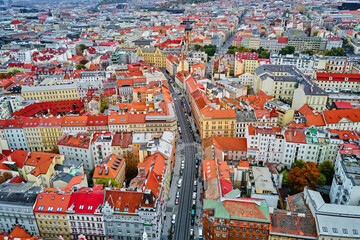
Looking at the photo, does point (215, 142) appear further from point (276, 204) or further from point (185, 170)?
point (276, 204)

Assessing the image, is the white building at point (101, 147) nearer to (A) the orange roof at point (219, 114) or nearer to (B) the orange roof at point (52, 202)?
(B) the orange roof at point (52, 202)

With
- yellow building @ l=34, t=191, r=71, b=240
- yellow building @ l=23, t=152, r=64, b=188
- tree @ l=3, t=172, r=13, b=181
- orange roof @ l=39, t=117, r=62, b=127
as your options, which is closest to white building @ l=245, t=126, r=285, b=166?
yellow building @ l=34, t=191, r=71, b=240

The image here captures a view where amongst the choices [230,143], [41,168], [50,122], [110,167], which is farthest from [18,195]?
[230,143]

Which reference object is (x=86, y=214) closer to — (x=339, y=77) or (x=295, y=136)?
(x=295, y=136)

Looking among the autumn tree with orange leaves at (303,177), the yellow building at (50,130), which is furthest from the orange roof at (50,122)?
the autumn tree with orange leaves at (303,177)

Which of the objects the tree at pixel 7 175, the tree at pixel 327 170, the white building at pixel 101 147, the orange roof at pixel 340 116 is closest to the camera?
the tree at pixel 7 175

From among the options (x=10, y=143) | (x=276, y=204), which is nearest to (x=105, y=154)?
(x=10, y=143)

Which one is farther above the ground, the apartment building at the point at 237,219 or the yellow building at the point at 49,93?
the yellow building at the point at 49,93
